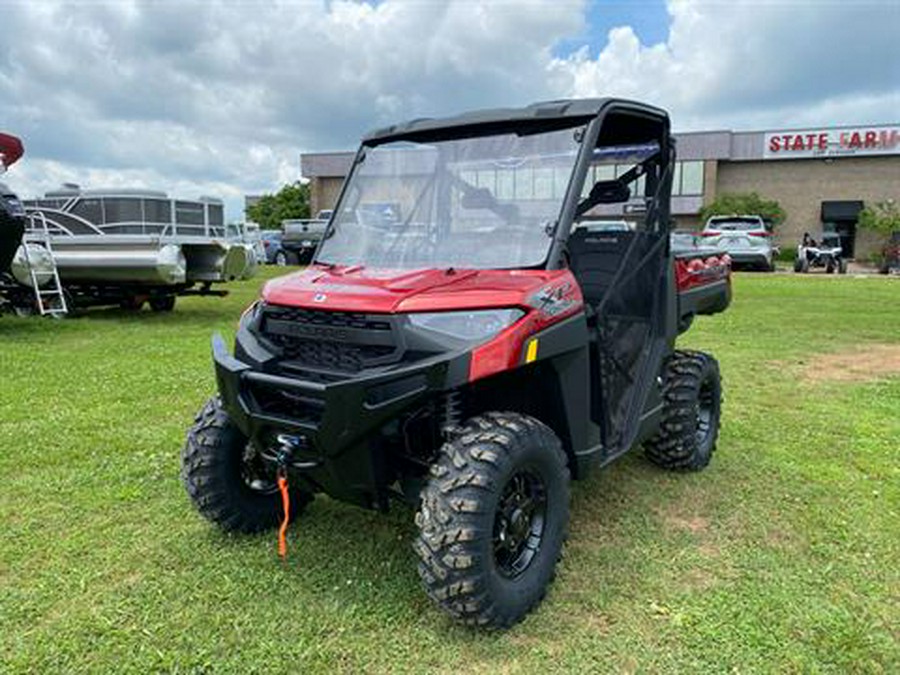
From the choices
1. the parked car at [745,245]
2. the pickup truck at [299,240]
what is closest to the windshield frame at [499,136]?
the parked car at [745,245]

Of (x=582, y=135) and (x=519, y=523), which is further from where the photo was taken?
(x=582, y=135)

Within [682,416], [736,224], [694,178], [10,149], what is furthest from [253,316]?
[694,178]

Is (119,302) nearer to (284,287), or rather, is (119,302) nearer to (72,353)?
(72,353)

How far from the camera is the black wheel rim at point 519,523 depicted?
2900mm

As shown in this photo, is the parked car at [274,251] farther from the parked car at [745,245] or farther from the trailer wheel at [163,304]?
the parked car at [745,245]

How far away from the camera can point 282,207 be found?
54.0m

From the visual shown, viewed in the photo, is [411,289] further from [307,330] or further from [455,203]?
[455,203]

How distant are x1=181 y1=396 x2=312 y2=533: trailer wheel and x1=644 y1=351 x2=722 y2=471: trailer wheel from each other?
2.33 m

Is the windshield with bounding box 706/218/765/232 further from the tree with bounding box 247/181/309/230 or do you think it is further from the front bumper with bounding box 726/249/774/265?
the tree with bounding box 247/181/309/230

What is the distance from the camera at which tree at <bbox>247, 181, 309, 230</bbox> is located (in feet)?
175

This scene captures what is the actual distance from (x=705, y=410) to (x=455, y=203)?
2425mm

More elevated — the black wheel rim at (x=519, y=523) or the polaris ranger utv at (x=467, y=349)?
the polaris ranger utv at (x=467, y=349)

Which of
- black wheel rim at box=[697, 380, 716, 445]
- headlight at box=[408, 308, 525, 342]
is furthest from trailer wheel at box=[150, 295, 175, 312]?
headlight at box=[408, 308, 525, 342]

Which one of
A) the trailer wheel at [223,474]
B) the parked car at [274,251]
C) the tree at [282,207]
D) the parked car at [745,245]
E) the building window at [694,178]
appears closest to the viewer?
the trailer wheel at [223,474]
